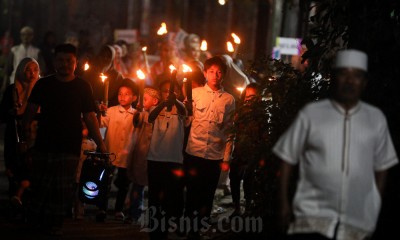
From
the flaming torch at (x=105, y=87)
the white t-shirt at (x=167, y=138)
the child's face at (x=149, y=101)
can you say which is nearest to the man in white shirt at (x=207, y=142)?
the white t-shirt at (x=167, y=138)

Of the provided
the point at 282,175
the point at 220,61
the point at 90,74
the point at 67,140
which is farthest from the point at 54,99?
the point at 282,175

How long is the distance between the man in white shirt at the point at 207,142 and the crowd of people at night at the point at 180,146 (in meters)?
0.01

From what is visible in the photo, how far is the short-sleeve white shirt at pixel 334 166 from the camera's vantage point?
643 centimetres

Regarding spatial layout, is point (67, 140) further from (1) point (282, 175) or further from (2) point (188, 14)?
(2) point (188, 14)

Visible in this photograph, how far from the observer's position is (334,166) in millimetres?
6430

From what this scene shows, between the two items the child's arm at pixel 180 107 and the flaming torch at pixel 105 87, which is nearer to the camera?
the child's arm at pixel 180 107

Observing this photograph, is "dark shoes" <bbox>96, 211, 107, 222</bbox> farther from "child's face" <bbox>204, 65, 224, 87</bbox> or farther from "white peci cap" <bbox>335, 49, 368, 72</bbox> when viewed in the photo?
"white peci cap" <bbox>335, 49, 368, 72</bbox>

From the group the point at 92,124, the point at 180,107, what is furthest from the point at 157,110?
the point at 92,124

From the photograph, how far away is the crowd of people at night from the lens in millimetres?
6473

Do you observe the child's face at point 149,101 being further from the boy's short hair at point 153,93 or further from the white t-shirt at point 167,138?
the white t-shirt at point 167,138

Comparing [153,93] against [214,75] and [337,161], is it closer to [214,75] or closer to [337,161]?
[214,75]

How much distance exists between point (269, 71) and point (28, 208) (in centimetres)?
312

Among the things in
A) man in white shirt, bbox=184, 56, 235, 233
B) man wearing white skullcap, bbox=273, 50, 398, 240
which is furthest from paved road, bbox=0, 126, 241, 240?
man wearing white skullcap, bbox=273, 50, 398, 240

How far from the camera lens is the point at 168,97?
34.7 ft
